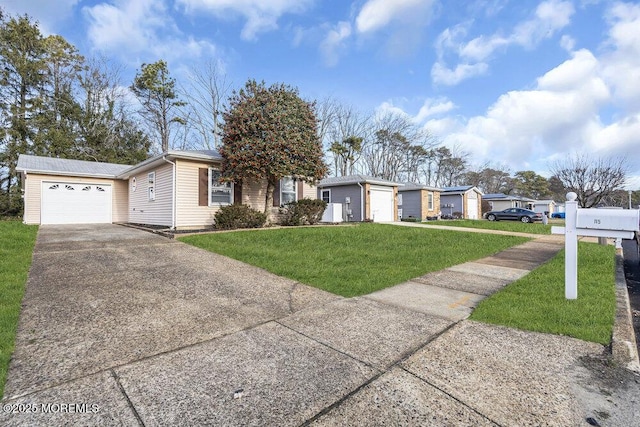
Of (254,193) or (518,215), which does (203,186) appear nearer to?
(254,193)

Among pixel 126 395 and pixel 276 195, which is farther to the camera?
pixel 276 195

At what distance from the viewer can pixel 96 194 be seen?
642 inches

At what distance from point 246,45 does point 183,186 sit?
866 centimetres

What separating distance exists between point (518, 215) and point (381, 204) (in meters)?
14.9

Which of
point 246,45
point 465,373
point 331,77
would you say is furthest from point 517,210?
point 465,373

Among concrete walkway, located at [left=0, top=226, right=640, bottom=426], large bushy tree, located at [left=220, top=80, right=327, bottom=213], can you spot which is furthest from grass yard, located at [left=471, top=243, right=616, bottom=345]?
large bushy tree, located at [left=220, top=80, right=327, bottom=213]

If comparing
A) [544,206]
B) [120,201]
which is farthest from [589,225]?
[544,206]

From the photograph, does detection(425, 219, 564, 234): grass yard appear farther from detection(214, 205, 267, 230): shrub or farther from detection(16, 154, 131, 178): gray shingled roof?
detection(16, 154, 131, 178): gray shingled roof

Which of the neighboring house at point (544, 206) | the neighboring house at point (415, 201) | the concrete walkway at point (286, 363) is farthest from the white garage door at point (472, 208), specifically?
the concrete walkway at point (286, 363)

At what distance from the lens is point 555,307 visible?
3943mm

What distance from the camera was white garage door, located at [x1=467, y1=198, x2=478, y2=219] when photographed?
30.4 meters

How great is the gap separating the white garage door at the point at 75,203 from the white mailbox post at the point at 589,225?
1936cm

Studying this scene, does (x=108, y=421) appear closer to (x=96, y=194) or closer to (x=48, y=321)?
(x=48, y=321)

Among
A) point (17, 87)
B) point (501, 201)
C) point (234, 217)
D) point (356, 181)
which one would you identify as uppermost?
point (17, 87)
